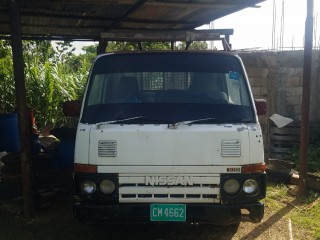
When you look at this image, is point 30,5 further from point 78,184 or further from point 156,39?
point 78,184

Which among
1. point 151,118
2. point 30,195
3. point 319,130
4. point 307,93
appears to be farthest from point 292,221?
point 319,130

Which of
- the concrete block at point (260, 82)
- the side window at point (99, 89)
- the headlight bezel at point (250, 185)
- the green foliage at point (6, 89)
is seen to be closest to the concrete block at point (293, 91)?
the concrete block at point (260, 82)

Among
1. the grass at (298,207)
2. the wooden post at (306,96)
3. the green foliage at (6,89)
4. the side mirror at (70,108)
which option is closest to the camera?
the side mirror at (70,108)

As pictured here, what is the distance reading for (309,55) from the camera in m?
4.77

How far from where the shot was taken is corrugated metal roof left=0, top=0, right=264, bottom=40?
16.4 ft

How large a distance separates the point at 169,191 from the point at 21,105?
2.18m

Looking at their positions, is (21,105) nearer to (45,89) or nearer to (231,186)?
(231,186)

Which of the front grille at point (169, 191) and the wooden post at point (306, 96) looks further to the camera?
the wooden post at point (306, 96)

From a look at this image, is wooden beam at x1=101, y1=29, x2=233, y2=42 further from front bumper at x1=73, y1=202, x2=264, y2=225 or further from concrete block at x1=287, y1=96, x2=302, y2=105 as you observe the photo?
concrete block at x1=287, y1=96, x2=302, y2=105

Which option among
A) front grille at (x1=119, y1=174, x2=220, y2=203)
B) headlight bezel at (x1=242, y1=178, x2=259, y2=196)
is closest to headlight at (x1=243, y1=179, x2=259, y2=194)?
headlight bezel at (x1=242, y1=178, x2=259, y2=196)

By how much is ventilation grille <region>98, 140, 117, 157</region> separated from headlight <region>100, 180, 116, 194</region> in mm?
242

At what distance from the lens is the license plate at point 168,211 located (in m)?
3.02

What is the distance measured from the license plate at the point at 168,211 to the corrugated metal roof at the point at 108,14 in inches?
106

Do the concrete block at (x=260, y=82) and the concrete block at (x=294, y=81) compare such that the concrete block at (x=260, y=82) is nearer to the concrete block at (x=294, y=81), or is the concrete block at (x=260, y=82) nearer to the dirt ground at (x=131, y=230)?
the concrete block at (x=294, y=81)
